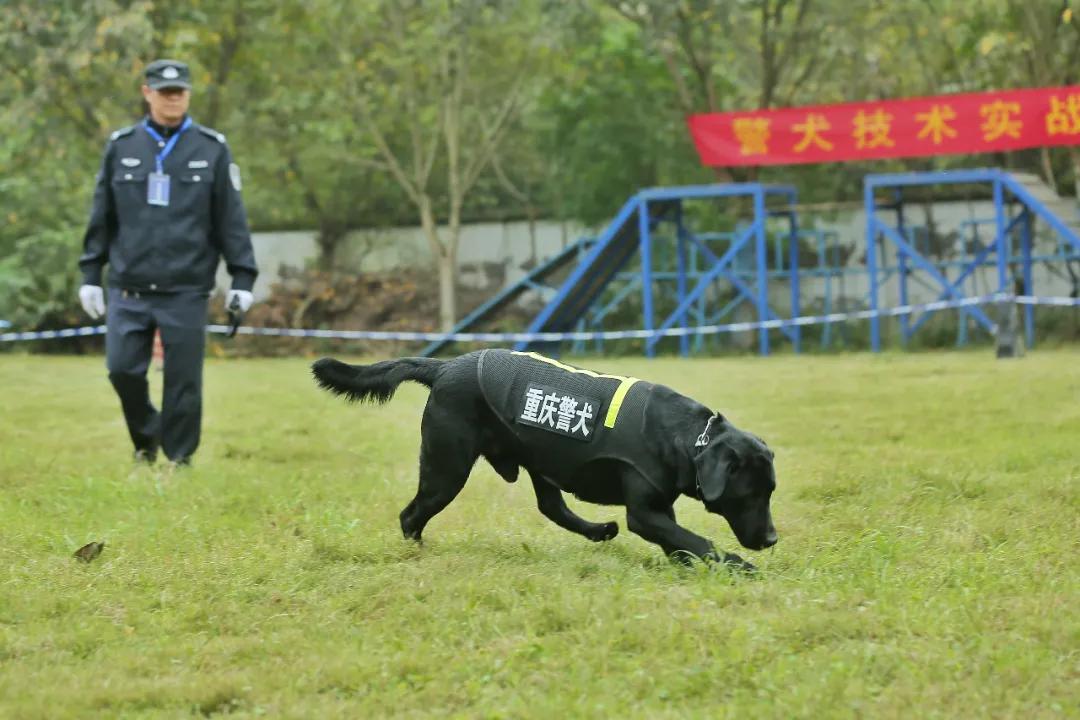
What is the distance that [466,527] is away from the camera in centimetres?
591

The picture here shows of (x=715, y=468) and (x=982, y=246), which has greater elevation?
(x=982, y=246)

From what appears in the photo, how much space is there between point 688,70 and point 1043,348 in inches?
294

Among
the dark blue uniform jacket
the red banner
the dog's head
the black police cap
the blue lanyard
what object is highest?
the red banner

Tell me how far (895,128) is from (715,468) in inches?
561

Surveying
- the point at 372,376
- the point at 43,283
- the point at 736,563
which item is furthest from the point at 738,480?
the point at 43,283

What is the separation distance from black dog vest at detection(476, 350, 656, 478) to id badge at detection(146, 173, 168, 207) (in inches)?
109

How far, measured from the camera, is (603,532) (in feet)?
18.0

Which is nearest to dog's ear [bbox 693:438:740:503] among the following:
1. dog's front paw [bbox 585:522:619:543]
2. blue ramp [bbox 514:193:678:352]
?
dog's front paw [bbox 585:522:619:543]

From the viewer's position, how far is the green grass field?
11.8 feet

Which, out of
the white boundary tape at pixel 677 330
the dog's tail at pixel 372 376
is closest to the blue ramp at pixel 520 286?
the white boundary tape at pixel 677 330

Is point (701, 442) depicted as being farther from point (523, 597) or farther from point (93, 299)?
point (93, 299)

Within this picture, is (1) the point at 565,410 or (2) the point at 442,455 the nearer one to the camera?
(1) the point at 565,410

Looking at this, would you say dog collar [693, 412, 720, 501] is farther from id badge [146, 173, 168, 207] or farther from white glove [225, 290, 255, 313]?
id badge [146, 173, 168, 207]

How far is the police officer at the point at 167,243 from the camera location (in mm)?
7387
